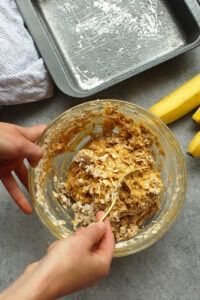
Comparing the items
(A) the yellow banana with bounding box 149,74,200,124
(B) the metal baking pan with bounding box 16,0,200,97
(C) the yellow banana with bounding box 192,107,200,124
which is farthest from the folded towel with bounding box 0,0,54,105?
(C) the yellow banana with bounding box 192,107,200,124

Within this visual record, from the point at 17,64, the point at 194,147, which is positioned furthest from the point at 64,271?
the point at 17,64

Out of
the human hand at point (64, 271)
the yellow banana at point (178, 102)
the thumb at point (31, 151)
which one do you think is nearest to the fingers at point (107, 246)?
the human hand at point (64, 271)

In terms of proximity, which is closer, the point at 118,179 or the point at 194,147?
the point at 118,179

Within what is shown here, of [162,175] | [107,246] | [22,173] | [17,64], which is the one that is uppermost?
[17,64]

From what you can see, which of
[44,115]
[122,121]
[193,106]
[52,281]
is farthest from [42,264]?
[193,106]

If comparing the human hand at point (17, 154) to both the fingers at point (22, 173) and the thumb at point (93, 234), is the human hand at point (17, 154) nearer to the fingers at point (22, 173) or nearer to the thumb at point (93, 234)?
the fingers at point (22, 173)

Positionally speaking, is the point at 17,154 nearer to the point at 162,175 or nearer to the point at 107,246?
the point at 107,246
